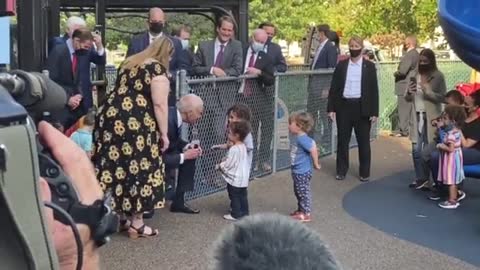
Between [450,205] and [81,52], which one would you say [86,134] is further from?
[450,205]

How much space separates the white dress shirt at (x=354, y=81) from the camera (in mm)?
9453

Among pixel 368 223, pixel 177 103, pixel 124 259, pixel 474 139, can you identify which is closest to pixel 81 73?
pixel 177 103

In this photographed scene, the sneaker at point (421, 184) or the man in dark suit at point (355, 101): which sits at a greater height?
the man in dark suit at point (355, 101)

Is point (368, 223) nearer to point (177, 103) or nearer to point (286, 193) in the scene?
point (286, 193)

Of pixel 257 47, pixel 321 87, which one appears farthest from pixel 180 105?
pixel 321 87

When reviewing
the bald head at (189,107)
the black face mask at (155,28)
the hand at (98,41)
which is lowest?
the bald head at (189,107)

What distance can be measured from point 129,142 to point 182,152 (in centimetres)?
102

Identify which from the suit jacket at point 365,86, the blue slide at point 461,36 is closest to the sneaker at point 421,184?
the suit jacket at point 365,86

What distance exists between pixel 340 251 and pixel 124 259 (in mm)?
1733

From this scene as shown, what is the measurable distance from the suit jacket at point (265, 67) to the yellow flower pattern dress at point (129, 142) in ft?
10.4

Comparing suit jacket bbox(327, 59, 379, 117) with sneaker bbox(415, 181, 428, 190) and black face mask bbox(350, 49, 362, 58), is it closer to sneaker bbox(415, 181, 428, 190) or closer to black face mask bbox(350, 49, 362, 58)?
black face mask bbox(350, 49, 362, 58)

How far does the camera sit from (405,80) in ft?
42.1

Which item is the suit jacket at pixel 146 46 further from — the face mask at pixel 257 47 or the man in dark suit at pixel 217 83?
the face mask at pixel 257 47

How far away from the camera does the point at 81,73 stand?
25.2ft
